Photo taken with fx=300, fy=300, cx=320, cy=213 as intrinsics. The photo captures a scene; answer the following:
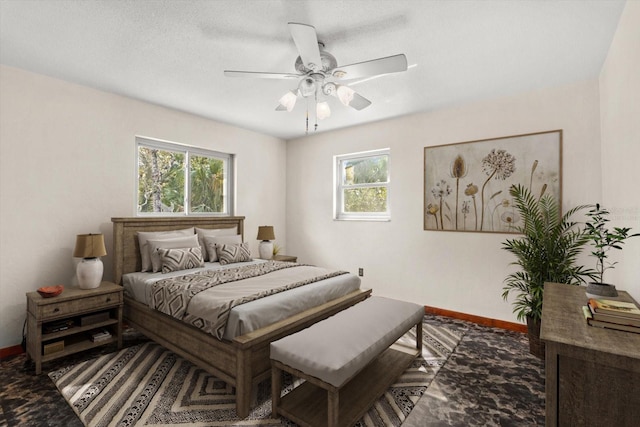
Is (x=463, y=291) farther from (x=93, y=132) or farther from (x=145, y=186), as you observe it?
(x=93, y=132)

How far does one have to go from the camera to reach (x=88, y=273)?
2.70 m

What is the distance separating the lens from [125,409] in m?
1.93

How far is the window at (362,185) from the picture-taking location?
435 centimetres

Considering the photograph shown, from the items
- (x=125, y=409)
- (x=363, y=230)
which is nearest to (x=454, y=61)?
(x=363, y=230)

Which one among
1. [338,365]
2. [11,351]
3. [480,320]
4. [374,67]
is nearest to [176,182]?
[11,351]

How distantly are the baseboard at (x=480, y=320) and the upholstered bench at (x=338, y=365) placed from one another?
156 centimetres

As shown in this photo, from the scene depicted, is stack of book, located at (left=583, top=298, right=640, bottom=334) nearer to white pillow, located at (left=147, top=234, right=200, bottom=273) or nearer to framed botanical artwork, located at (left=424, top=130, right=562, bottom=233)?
framed botanical artwork, located at (left=424, top=130, right=562, bottom=233)

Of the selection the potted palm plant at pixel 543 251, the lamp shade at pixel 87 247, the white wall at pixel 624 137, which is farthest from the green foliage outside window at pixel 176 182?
the white wall at pixel 624 137

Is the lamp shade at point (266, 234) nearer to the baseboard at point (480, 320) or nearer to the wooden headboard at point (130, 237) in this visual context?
the wooden headboard at point (130, 237)

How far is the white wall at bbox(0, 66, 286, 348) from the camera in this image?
265cm

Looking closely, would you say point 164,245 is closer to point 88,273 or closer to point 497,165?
point 88,273

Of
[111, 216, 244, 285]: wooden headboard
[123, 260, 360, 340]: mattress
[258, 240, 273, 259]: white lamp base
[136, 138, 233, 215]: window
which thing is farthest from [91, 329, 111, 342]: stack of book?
[258, 240, 273, 259]: white lamp base

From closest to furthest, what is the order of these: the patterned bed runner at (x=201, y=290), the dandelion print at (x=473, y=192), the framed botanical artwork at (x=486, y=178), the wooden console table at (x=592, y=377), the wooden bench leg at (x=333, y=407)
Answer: the wooden console table at (x=592, y=377), the wooden bench leg at (x=333, y=407), the patterned bed runner at (x=201, y=290), the framed botanical artwork at (x=486, y=178), the dandelion print at (x=473, y=192)

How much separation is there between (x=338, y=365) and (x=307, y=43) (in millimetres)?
1888
